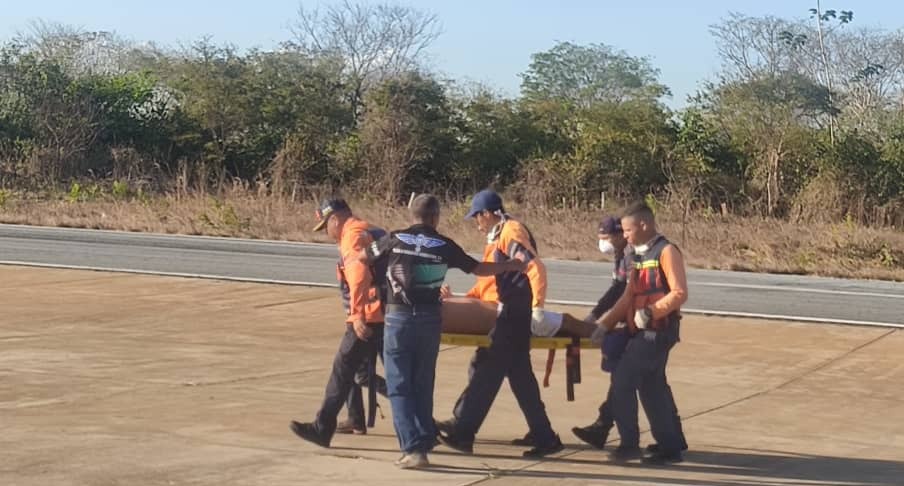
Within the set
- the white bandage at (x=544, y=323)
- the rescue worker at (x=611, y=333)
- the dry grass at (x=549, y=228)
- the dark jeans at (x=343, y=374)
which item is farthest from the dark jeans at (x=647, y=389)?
the dry grass at (x=549, y=228)

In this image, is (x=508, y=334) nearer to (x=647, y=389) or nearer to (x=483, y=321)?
(x=483, y=321)

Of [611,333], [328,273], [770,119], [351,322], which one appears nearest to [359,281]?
[351,322]

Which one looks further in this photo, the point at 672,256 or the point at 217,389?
the point at 217,389

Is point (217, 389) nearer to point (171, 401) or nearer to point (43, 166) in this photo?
point (171, 401)

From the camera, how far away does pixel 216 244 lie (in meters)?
26.2

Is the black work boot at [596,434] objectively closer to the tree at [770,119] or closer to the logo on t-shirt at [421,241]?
the logo on t-shirt at [421,241]

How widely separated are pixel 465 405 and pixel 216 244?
60.2ft

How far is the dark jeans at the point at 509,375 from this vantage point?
8.34m

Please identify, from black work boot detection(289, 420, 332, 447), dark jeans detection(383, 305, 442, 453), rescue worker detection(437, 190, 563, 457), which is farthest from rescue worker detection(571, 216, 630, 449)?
black work boot detection(289, 420, 332, 447)

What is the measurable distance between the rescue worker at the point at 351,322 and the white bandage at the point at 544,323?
95cm

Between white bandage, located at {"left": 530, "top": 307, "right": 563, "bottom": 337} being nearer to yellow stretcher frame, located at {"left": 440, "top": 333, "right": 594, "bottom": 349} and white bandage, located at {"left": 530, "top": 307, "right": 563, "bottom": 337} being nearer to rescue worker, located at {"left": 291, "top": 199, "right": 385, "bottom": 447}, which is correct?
yellow stretcher frame, located at {"left": 440, "top": 333, "right": 594, "bottom": 349}

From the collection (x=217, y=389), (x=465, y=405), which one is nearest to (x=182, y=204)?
(x=217, y=389)

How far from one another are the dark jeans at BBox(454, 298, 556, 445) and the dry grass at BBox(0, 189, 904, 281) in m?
16.0

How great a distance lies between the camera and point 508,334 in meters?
8.35
